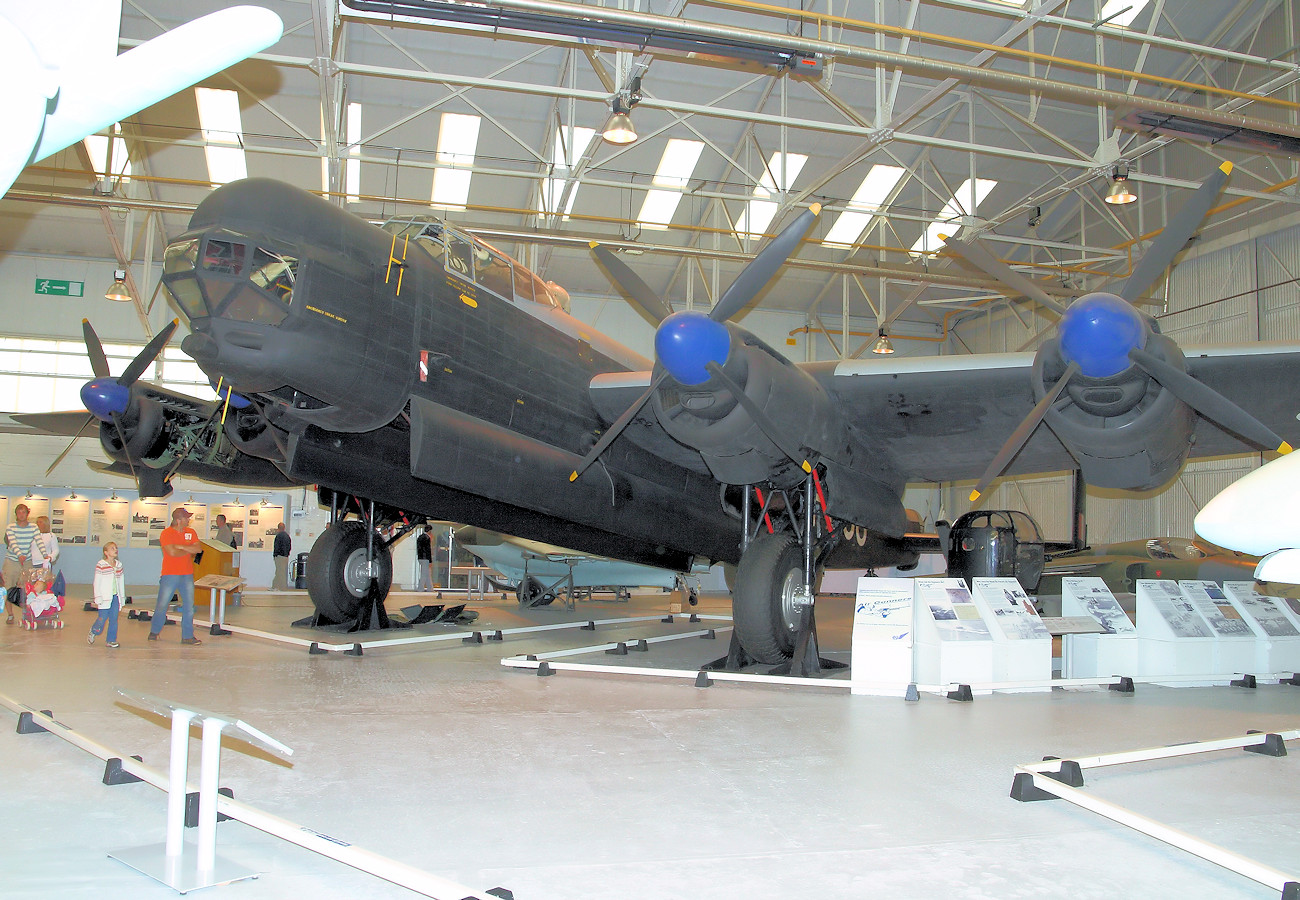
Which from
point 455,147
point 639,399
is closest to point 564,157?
point 455,147

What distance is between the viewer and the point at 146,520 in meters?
24.2

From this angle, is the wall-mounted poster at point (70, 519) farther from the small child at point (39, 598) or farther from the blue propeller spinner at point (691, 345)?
the blue propeller spinner at point (691, 345)

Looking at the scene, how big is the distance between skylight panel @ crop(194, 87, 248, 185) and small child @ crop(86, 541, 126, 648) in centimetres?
1079

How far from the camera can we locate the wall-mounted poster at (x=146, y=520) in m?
24.2

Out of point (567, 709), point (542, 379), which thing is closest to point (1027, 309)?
point (542, 379)

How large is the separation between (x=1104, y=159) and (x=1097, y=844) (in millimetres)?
15456

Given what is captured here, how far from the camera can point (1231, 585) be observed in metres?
9.89

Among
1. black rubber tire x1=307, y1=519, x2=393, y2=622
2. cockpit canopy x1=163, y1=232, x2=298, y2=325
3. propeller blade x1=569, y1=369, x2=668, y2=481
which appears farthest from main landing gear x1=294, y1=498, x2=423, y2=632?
cockpit canopy x1=163, y1=232, x2=298, y2=325

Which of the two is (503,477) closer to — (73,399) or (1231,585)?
(1231,585)

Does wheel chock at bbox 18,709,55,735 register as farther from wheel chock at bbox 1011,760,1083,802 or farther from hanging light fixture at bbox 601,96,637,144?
hanging light fixture at bbox 601,96,637,144

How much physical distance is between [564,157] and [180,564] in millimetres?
12528

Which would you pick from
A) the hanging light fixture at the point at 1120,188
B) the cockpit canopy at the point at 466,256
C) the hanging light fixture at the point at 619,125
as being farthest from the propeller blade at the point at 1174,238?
the hanging light fixture at the point at 1120,188

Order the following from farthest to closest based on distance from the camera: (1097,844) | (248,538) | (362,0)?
(248,538)
(362,0)
(1097,844)

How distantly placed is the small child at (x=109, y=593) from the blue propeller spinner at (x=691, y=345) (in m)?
7.41
